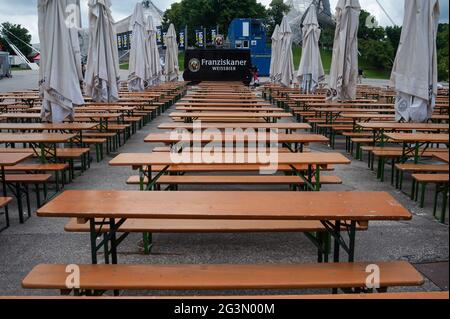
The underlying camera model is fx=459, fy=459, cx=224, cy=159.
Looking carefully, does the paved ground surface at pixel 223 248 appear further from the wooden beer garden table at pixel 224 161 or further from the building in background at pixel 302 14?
the building in background at pixel 302 14

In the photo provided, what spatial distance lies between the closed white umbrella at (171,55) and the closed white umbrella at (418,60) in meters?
17.5

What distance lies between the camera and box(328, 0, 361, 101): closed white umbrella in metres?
10.8

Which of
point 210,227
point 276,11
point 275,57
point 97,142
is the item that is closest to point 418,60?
point 210,227

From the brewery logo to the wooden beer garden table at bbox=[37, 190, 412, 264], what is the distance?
22.7 m

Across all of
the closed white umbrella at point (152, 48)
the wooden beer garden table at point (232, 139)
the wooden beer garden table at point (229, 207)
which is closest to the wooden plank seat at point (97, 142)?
the wooden beer garden table at point (232, 139)

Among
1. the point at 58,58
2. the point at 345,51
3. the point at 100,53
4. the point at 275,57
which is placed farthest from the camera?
the point at 275,57

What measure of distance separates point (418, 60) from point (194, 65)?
19040 mm

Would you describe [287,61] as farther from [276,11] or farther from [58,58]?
[276,11]

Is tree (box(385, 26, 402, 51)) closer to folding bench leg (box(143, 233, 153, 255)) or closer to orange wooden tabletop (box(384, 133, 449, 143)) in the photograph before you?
orange wooden tabletop (box(384, 133, 449, 143))

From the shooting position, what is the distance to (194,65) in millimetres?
25766

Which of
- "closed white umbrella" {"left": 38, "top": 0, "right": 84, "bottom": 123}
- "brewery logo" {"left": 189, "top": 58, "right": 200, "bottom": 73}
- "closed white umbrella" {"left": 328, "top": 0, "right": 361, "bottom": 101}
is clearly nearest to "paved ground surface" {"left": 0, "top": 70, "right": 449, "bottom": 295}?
"closed white umbrella" {"left": 38, "top": 0, "right": 84, "bottom": 123}

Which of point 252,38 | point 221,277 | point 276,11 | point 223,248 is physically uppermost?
point 276,11
